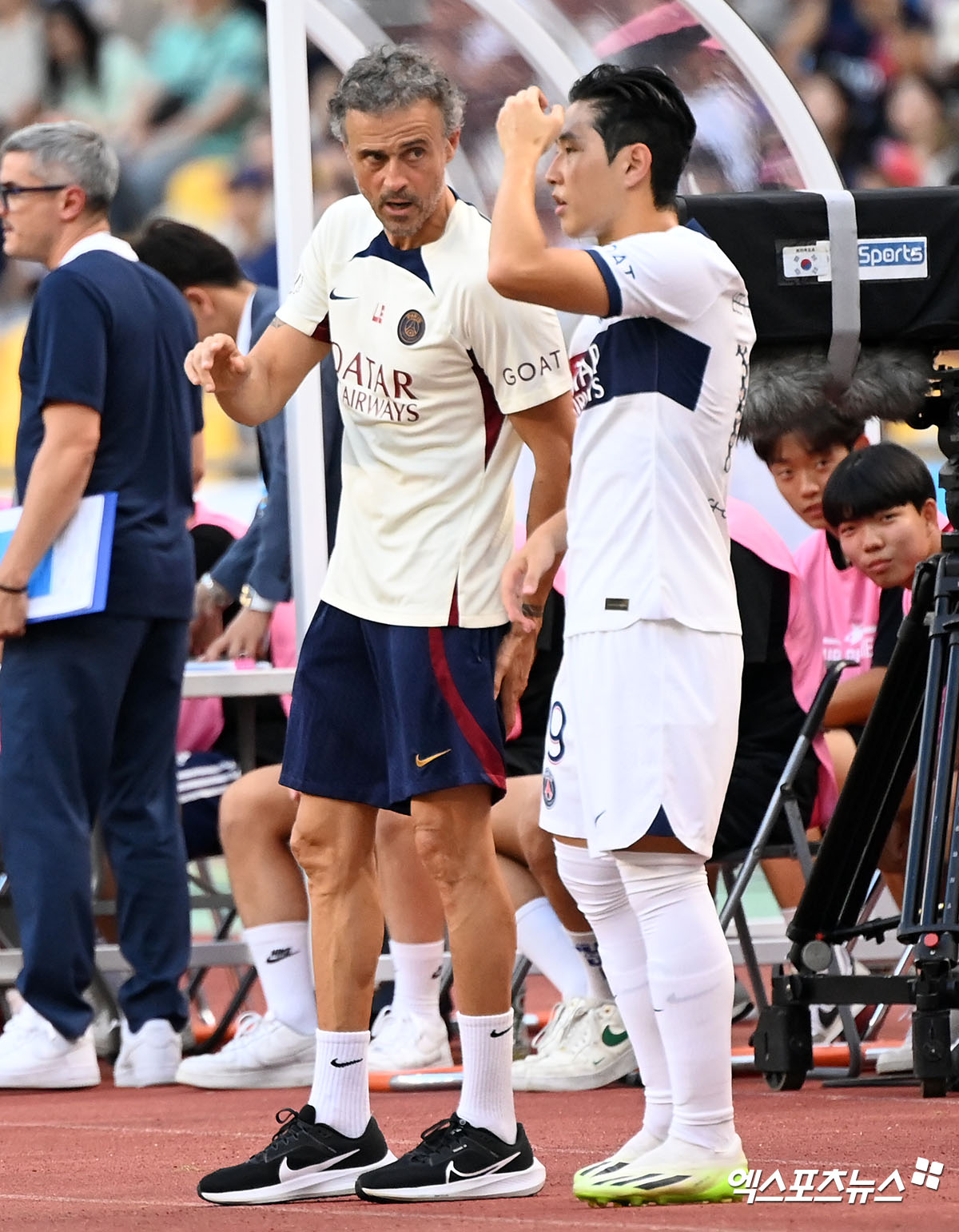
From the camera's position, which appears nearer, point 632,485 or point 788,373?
point 632,485

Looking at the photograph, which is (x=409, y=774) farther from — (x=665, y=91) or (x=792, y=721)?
(x=792, y=721)

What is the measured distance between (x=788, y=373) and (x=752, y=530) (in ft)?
4.07

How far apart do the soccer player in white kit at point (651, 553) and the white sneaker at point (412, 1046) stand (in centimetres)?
200

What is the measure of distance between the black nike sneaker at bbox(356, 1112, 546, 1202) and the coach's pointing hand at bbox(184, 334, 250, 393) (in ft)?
3.89

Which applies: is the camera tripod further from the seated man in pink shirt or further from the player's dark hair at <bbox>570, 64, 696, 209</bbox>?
the player's dark hair at <bbox>570, 64, 696, 209</bbox>

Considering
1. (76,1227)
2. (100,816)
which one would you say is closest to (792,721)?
(100,816)

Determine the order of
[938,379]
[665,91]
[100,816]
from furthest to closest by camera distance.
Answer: [100,816], [938,379], [665,91]

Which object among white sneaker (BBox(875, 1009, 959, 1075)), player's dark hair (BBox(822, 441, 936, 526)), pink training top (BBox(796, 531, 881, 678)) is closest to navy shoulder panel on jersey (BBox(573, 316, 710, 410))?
player's dark hair (BBox(822, 441, 936, 526))

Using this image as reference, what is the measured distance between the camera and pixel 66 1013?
514 cm

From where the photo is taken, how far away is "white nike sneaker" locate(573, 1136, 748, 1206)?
9.83 feet

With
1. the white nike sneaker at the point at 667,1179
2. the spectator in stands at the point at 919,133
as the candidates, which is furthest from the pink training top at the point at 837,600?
the spectator in stands at the point at 919,133

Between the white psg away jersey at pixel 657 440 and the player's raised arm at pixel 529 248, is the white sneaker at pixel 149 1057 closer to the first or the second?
the white psg away jersey at pixel 657 440

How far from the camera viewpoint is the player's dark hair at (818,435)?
474 cm

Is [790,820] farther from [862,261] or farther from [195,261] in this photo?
[195,261]
